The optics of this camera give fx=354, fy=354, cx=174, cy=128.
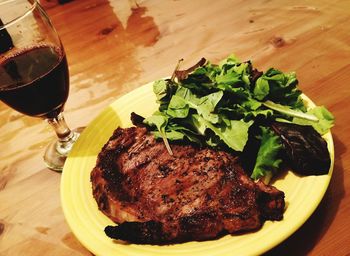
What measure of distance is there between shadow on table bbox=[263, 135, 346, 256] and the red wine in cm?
117

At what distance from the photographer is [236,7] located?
2.90 m

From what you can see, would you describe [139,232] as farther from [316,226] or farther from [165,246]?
[316,226]

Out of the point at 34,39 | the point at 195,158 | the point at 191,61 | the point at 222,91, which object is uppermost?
the point at 34,39

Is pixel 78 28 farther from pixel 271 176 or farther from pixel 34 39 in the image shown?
pixel 271 176

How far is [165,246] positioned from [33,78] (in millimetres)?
933

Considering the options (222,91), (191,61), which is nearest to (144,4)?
(191,61)

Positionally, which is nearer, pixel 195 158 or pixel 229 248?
pixel 229 248

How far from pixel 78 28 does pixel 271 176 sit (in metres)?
2.44

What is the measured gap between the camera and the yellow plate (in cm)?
113

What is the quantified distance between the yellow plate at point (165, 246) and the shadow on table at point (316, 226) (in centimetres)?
13

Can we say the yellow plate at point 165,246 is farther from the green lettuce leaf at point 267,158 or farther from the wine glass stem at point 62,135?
the wine glass stem at point 62,135

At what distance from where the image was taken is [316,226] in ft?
4.22

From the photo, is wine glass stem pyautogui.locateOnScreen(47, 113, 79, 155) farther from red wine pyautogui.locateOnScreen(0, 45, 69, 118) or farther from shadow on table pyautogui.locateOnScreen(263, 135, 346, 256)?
shadow on table pyautogui.locateOnScreen(263, 135, 346, 256)

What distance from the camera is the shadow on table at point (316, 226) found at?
1.23 meters
